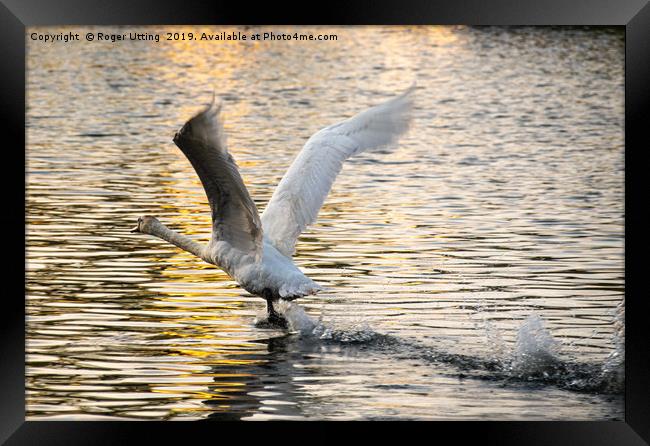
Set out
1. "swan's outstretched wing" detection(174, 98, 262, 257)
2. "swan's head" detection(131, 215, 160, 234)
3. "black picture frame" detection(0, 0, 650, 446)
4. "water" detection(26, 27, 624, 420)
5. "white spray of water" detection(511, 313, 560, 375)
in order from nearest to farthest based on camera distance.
→ "black picture frame" detection(0, 0, 650, 446), "swan's outstretched wing" detection(174, 98, 262, 257), "water" detection(26, 27, 624, 420), "white spray of water" detection(511, 313, 560, 375), "swan's head" detection(131, 215, 160, 234)

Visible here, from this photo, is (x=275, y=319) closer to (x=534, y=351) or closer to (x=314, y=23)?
(x=534, y=351)

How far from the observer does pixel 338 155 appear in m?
10.6

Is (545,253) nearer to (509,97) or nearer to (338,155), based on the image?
(338,155)

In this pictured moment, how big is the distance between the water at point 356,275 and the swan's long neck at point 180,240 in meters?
0.43

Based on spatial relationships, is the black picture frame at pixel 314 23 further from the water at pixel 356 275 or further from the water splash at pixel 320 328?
the water splash at pixel 320 328

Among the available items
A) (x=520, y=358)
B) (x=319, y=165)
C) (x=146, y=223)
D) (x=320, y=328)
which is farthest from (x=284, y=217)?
(x=520, y=358)

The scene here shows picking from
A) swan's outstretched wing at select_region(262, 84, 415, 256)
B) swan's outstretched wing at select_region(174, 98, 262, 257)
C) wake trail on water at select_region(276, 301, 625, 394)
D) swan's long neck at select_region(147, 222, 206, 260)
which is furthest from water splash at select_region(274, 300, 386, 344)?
swan's long neck at select_region(147, 222, 206, 260)

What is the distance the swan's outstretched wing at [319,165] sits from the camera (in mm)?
10562

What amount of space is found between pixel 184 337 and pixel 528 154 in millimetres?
8863

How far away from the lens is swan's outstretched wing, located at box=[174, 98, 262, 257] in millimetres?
8102

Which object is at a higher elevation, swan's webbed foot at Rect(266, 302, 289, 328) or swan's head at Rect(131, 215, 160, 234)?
swan's head at Rect(131, 215, 160, 234)

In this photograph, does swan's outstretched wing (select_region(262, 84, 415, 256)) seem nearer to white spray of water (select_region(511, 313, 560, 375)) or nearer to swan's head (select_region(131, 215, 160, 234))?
swan's head (select_region(131, 215, 160, 234))

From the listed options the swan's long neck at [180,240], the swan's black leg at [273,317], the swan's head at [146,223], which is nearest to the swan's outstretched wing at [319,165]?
the swan's black leg at [273,317]

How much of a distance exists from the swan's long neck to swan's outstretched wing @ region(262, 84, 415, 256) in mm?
507
